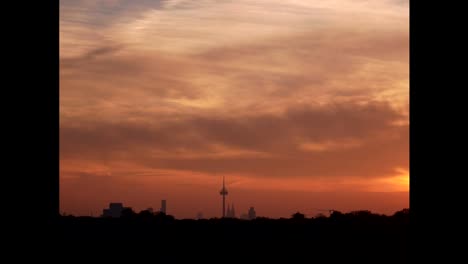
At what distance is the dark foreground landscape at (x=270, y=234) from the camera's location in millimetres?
20750

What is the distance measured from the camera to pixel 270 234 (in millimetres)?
21812

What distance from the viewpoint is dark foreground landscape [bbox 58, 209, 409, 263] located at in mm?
20750

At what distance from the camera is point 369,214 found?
76.0 ft
